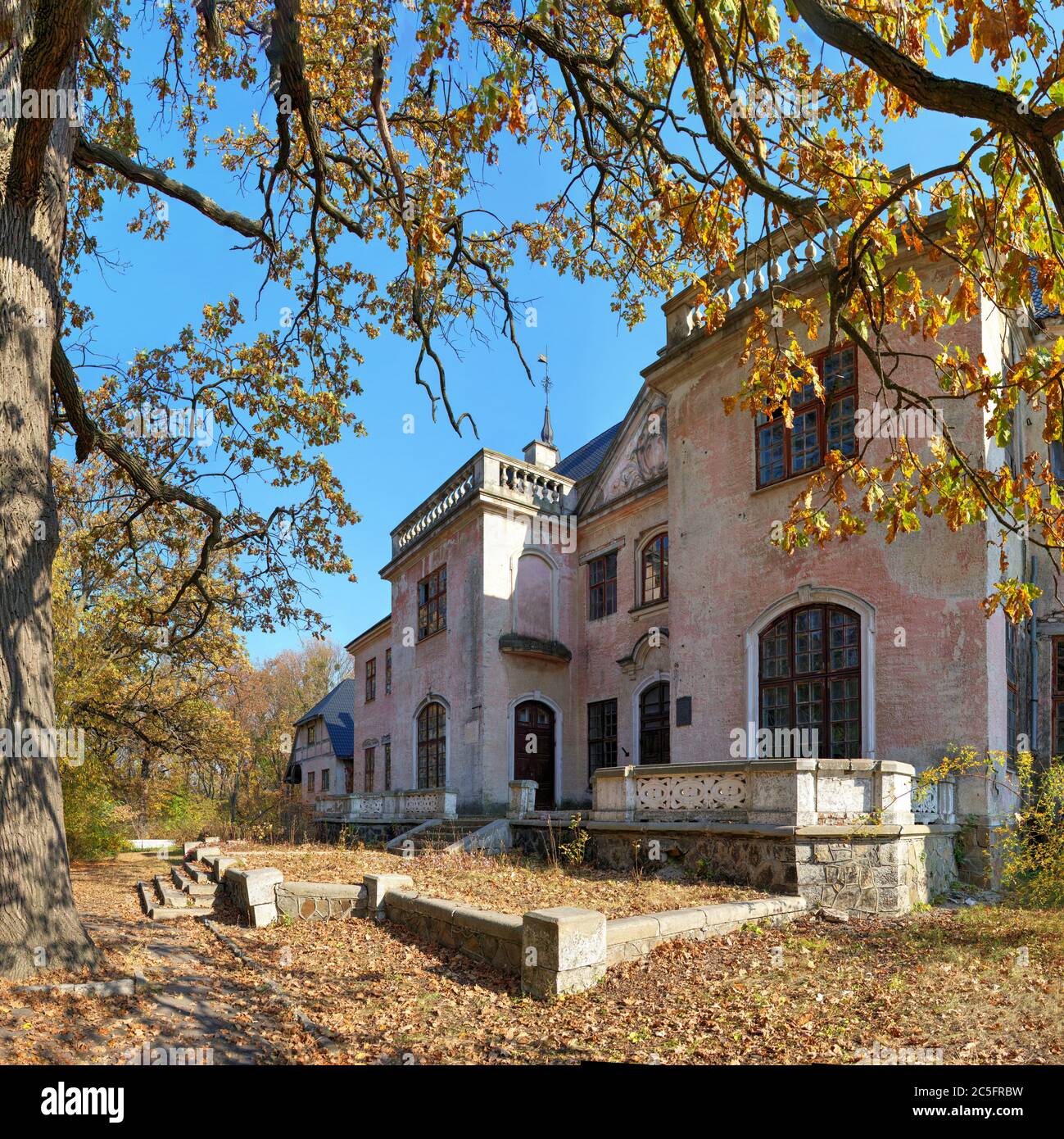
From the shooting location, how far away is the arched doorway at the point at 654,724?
60.8 feet

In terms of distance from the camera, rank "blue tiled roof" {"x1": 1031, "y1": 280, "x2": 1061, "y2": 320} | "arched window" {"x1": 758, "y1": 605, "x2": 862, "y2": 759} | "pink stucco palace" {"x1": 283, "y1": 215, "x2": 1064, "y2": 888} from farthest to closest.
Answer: "blue tiled roof" {"x1": 1031, "y1": 280, "x2": 1061, "y2": 320}, "arched window" {"x1": 758, "y1": 605, "x2": 862, "y2": 759}, "pink stucco palace" {"x1": 283, "y1": 215, "x2": 1064, "y2": 888}

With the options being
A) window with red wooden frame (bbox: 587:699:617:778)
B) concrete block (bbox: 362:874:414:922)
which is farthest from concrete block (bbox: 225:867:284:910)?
window with red wooden frame (bbox: 587:699:617:778)

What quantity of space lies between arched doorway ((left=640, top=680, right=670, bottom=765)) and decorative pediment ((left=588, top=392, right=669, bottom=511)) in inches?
184

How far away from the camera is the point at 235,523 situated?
1279 cm

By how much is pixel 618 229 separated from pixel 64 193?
5577mm

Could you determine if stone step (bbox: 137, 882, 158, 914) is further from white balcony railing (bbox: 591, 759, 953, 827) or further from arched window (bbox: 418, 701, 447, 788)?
arched window (bbox: 418, 701, 447, 788)

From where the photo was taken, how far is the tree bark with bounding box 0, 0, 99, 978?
5.93 meters

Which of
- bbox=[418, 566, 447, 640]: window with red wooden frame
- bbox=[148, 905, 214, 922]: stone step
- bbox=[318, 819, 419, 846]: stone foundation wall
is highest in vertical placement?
bbox=[418, 566, 447, 640]: window with red wooden frame

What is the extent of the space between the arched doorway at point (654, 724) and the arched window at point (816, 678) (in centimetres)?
482

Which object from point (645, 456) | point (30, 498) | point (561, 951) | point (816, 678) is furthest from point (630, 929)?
point (645, 456)

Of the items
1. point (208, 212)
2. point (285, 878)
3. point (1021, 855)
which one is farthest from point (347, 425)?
point (1021, 855)

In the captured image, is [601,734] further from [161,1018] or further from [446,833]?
[161,1018]
